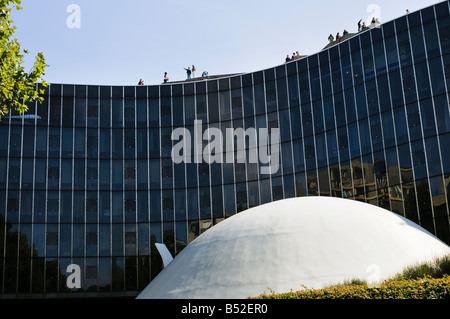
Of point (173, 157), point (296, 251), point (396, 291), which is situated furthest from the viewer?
point (173, 157)

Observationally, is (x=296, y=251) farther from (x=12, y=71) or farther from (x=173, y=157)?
(x=173, y=157)

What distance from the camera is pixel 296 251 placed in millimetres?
20797

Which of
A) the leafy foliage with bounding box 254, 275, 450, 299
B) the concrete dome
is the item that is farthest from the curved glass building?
the leafy foliage with bounding box 254, 275, 450, 299

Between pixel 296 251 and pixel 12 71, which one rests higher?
pixel 12 71

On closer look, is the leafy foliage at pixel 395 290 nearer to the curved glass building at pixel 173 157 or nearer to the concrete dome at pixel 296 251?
the concrete dome at pixel 296 251

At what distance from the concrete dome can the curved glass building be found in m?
23.7

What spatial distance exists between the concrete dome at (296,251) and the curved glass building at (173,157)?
23688 millimetres

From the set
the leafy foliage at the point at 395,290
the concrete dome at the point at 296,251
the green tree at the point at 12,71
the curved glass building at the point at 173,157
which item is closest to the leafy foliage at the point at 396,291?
the leafy foliage at the point at 395,290

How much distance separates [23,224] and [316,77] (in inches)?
1118

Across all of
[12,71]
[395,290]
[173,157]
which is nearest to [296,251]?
[395,290]

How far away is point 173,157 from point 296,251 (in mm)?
34800

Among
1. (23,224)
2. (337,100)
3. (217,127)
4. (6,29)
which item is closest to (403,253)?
(6,29)

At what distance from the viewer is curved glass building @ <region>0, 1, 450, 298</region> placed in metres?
47.1

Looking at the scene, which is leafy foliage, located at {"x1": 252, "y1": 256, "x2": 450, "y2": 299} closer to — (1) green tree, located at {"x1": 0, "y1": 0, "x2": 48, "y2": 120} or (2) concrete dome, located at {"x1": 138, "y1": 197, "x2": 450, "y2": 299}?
(2) concrete dome, located at {"x1": 138, "y1": 197, "x2": 450, "y2": 299}
